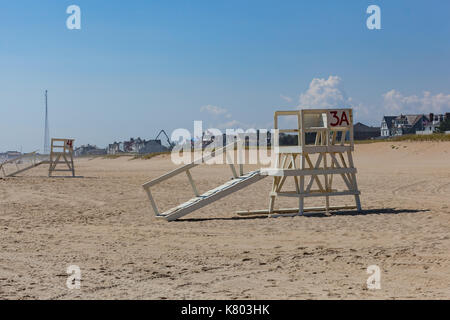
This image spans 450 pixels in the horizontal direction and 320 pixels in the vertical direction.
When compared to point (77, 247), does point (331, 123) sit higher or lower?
higher

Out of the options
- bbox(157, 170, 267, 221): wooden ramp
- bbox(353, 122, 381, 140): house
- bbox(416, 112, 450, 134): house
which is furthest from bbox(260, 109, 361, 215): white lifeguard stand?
bbox(416, 112, 450, 134): house

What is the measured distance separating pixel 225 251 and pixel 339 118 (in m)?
5.15

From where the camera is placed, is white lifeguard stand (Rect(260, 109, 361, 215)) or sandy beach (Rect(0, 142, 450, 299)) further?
white lifeguard stand (Rect(260, 109, 361, 215))

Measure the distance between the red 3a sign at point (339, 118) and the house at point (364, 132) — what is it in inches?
3416

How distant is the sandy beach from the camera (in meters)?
5.72

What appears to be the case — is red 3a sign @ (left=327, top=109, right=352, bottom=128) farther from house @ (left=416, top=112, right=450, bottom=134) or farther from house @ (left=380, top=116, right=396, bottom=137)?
house @ (left=380, top=116, right=396, bottom=137)

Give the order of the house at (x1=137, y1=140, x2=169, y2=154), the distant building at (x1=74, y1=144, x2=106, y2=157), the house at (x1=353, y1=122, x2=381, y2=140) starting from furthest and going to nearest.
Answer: the distant building at (x1=74, y1=144, x2=106, y2=157)
the house at (x1=137, y1=140, x2=169, y2=154)
the house at (x1=353, y1=122, x2=381, y2=140)

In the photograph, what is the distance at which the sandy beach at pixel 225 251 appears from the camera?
572 centimetres

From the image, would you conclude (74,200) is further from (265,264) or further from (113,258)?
(265,264)

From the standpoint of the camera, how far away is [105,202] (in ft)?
51.3

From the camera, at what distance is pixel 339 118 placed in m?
12.0

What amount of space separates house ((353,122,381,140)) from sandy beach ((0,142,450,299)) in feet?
284

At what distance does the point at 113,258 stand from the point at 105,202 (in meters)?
8.34

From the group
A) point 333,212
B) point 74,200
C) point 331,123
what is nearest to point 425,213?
point 333,212
